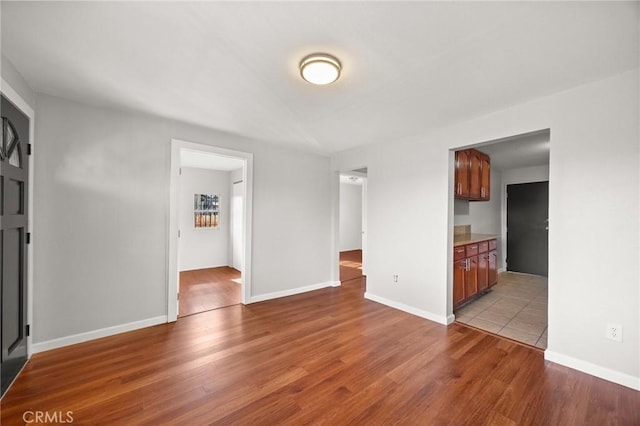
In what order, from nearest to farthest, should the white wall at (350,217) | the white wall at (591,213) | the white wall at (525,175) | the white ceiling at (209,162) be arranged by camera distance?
1. the white wall at (591,213)
2. the white ceiling at (209,162)
3. the white wall at (525,175)
4. the white wall at (350,217)

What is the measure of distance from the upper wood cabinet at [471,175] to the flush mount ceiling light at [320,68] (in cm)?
234

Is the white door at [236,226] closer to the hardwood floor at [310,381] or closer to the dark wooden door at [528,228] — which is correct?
the hardwood floor at [310,381]

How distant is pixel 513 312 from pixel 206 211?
616cm

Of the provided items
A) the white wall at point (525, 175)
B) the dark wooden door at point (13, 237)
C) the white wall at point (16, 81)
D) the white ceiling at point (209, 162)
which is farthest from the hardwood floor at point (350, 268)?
the white wall at point (16, 81)

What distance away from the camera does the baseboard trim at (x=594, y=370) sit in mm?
1973

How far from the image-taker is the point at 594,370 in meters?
2.13

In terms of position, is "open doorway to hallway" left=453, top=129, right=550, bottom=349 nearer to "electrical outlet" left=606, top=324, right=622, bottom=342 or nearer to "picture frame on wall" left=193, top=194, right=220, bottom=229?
"electrical outlet" left=606, top=324, right=622, bottom=342

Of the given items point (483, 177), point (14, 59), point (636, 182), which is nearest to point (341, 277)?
point (483, 177)

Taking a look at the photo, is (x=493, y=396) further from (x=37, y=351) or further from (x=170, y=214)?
(x=37, y=351)

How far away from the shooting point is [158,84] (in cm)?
240

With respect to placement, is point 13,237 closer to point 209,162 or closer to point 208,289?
point 208,289

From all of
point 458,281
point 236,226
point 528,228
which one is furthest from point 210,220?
point 528,228

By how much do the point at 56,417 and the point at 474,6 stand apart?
365 cm

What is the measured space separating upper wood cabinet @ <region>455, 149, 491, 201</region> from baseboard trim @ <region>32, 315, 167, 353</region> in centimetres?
Result: 427
